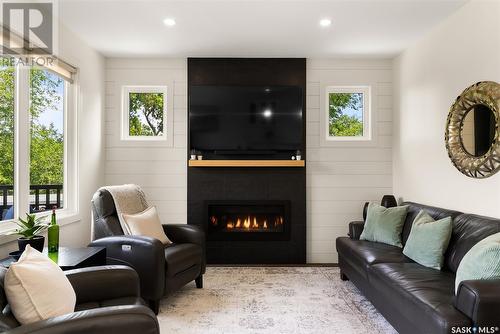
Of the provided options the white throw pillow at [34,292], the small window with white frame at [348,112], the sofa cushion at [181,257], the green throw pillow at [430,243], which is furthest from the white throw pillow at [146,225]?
the small window with white frame at [348,112]

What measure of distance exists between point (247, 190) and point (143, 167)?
140cm

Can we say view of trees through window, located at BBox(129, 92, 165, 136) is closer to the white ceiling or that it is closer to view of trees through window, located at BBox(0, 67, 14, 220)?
the white ceiling

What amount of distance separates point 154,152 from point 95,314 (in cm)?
330

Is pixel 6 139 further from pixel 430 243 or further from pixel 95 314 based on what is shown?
pixel 430 243

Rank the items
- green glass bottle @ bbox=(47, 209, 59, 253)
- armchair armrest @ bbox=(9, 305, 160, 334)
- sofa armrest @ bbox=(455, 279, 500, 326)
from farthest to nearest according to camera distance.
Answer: green glass bottle @ bbox=(47, 209, 59, 253) < sofa armrest @ bbox=(455, 279, 500, 326) < armchair armrest @ bbox=(9, 305, 160, 334)

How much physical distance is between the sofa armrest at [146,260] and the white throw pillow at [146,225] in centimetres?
30

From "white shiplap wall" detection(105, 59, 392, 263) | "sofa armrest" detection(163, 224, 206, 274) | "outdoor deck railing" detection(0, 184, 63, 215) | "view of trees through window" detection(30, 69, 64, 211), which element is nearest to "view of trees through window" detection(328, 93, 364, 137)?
"white shiplap wall" detection(105, 59, 392, 263)

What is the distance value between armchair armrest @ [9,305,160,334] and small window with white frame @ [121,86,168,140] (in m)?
3.38

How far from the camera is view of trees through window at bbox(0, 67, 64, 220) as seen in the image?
280 cm

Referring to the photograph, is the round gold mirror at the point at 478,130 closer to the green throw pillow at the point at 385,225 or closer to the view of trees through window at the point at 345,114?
the green throw pillow at the point at 385,225

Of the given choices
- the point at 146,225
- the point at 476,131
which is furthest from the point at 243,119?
the point at 476,131

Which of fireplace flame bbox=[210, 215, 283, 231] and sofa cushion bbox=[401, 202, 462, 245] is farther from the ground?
sofa cushion bbox=[401, 202, 462, 245]

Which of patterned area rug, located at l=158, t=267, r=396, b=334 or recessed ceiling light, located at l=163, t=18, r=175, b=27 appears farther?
recessed ceiling light, located at l=163, t=18, r=175, b=27

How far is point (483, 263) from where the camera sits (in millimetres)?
1899
